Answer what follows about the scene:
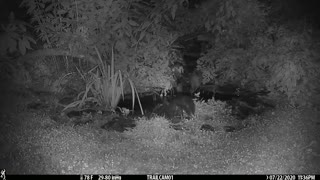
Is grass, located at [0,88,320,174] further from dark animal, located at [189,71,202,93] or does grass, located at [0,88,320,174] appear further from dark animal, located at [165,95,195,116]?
dark animal, located at [189,71,202,93]

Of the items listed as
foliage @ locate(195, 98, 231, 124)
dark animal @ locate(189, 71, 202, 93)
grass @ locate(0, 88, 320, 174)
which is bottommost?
grass @ locate(0, 88, 320, 174)

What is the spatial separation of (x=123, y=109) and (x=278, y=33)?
8.06 ft

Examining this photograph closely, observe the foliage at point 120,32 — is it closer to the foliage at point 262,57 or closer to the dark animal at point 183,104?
the dark animal at point 183,104

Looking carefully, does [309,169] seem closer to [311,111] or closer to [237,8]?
[311,111]

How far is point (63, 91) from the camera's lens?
5816mm

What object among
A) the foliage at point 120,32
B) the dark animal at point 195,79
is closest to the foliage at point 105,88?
the foliage at point 120,32

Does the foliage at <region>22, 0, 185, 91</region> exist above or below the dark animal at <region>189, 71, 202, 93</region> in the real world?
above

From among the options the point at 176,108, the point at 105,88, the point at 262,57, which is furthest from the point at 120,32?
the point at 262,57

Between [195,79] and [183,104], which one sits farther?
[195,79]

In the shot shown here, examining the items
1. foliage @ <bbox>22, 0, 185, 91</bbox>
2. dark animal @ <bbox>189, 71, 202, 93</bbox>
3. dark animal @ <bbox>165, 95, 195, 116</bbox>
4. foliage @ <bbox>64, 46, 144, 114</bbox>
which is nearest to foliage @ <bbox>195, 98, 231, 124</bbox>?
dark animal @ <bbox>165, 95, 195, 116</bbox>

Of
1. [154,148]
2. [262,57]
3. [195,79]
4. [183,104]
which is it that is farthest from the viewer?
[195,79]

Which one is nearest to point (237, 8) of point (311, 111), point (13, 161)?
point (311, 111)

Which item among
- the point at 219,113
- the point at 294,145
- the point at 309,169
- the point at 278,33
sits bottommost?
the point at 309,169

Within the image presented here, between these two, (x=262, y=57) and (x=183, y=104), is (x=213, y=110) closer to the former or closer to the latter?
(x=183, y=104)
